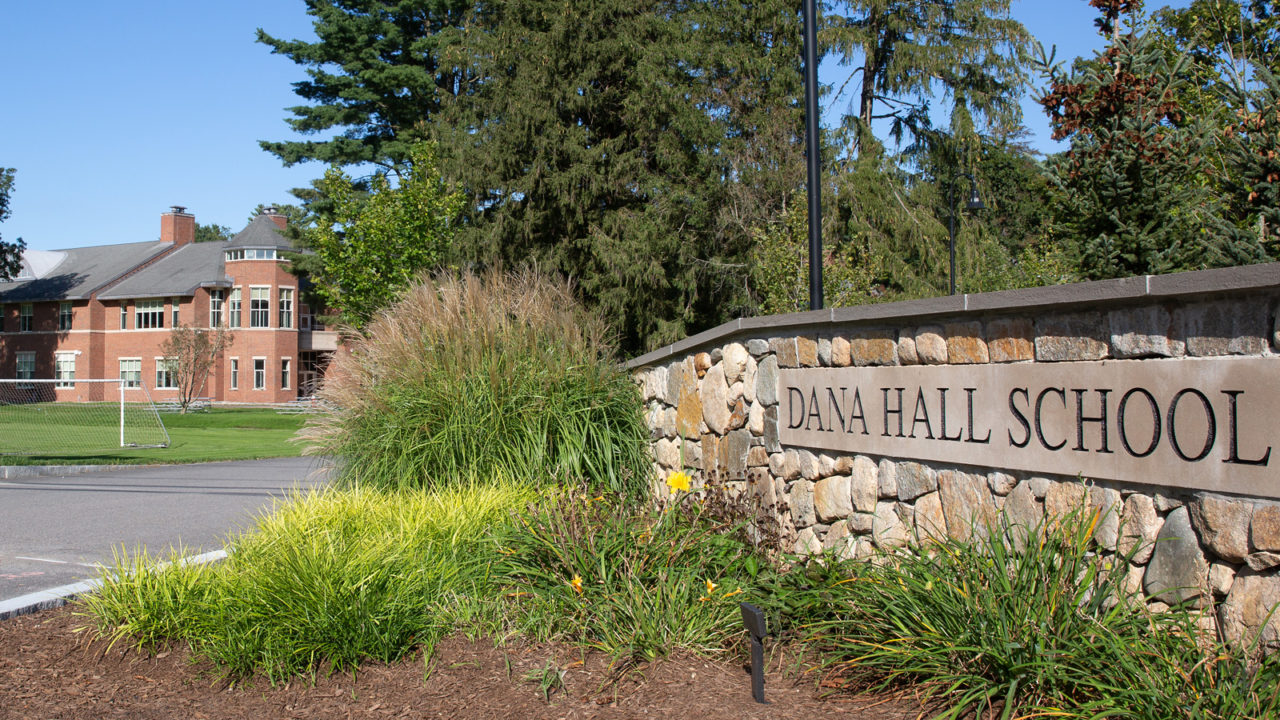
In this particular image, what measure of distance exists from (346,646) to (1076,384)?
10.8 feet

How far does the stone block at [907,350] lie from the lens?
191 inches

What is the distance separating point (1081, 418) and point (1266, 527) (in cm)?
82

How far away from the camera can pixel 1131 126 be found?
930cm

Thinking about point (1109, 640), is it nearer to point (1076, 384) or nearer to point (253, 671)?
point (1076, 384)

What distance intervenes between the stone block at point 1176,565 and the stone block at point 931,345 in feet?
4.48

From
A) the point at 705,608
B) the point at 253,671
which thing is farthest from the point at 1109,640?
the point at 253,671

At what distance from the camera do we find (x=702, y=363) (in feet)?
22.9

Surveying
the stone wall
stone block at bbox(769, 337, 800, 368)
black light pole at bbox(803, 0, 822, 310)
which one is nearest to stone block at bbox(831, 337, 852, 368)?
the stone wall

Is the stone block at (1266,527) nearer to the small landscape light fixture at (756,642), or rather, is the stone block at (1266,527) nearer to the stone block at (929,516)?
the stone block at (929,516)

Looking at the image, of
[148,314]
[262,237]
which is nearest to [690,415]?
[262,237]

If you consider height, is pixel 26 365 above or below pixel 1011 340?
above

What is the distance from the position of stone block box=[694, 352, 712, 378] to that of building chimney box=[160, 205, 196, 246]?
58488mm

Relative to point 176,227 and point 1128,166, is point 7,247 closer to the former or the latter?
point 176,227

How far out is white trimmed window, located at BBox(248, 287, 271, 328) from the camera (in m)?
49.8
